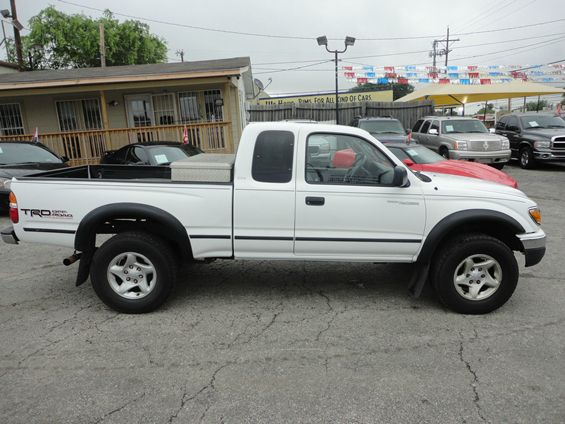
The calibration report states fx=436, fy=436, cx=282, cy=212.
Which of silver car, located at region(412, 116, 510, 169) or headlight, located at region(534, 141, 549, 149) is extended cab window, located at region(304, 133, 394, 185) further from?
headlight, located at region(534, 141, 549, 149)

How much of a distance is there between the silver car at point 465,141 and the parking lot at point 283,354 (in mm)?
8149

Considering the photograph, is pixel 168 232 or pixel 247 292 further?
pixel 247 292

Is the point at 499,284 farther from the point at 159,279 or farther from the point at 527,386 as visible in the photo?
the point at 159,279

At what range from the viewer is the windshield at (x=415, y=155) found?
341 inches

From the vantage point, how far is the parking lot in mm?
2799

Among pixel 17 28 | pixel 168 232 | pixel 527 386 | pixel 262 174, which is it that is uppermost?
pixel 17 28

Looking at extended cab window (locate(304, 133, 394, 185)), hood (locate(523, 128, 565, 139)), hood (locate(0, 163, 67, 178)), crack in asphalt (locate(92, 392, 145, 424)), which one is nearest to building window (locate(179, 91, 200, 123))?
hood (locate(0, 163, 67, 178))

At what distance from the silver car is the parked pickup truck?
9.09m

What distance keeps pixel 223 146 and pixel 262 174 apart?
10999mm

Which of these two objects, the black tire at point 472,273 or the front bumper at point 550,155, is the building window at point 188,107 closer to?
the front bumper at point 550,155

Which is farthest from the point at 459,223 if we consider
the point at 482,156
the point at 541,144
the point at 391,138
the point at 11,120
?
the point at 11,120

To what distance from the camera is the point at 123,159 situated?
9414 millimetres

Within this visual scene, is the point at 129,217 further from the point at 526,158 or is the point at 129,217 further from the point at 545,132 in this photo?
the point at 545,132

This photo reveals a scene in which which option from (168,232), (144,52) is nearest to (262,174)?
(168,232)
